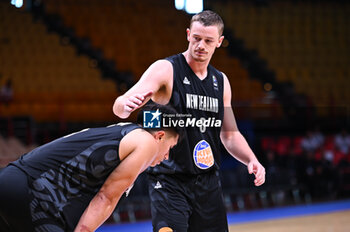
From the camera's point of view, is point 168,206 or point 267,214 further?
point 267,214

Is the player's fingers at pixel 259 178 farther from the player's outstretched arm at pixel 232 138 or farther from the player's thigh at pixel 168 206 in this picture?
the player's thigh at pixel 168 206

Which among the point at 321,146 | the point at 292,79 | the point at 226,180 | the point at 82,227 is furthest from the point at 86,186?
the point at 292,79

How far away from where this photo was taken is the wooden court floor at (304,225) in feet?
25.5

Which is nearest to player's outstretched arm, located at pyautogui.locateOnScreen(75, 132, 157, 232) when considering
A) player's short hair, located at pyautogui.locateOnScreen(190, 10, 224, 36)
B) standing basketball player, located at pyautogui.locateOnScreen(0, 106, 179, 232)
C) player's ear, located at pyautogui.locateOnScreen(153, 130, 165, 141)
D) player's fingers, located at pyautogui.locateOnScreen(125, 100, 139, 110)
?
standing basketball player, located at pyautogui.locateOnScreen(0, 106, 179, 232)

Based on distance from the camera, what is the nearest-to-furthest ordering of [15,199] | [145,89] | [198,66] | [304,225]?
[15,199], [145,89], [198,66], [304,225]

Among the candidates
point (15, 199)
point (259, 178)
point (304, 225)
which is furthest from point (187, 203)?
point (304, 225)

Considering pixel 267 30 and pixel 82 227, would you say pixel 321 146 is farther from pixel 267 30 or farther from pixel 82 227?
pixel 82 227

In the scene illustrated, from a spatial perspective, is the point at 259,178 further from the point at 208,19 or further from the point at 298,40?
the point at 298,40

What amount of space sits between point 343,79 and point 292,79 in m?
1.69

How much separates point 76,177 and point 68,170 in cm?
6

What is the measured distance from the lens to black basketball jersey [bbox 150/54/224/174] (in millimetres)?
3525

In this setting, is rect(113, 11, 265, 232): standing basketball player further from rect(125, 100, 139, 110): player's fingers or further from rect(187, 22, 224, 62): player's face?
rect(125, 100, 139, 110): player's fingers

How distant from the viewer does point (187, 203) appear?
3.53 meters

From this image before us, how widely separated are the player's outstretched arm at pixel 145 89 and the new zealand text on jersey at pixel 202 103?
218mm
